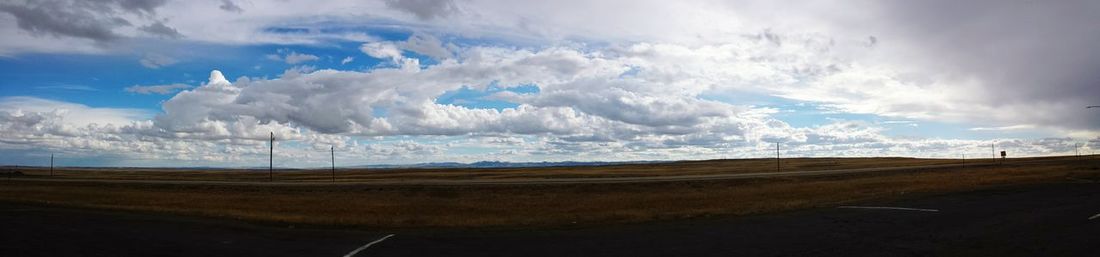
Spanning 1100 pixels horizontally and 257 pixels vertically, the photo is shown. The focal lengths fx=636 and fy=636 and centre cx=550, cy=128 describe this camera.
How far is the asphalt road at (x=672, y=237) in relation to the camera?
46.8 feet

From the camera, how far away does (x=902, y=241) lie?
15.0m

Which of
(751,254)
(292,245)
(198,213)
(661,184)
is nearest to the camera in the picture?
(751,254)

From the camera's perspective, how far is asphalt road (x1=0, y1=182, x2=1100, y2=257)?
14.3 m

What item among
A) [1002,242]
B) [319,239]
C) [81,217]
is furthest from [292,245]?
[1002,242]

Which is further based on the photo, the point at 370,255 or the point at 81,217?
the point at 81,217

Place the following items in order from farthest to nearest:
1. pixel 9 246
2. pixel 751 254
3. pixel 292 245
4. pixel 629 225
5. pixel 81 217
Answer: pixel 81 217, pixel 629 225, pixel 292 245, pixel 9 246, pixel 751 254

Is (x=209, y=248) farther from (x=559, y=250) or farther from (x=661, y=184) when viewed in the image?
(x=661, y=184)

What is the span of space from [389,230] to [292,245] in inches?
167

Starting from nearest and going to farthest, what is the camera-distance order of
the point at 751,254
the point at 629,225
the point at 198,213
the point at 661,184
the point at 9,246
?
the point at 751,254
the point at 9,246
the point at 629,225
the point at 198,213
the point at 661,184

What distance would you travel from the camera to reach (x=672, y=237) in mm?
16922

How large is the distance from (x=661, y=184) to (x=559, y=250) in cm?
4680

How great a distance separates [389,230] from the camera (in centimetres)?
2061

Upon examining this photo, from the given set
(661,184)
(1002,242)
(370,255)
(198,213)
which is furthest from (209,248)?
(661,184)

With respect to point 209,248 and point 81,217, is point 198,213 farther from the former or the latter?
point 209,248
